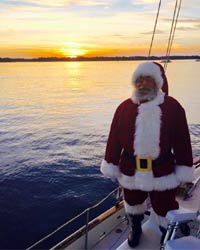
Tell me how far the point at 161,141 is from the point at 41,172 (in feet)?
28.4

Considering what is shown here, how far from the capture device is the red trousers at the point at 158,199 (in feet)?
10.5

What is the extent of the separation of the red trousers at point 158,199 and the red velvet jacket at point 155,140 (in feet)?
0.33

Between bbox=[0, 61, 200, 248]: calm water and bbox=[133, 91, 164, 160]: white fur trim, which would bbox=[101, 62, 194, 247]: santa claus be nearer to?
bbox=[133, 91, 164, 160]: white fur trim

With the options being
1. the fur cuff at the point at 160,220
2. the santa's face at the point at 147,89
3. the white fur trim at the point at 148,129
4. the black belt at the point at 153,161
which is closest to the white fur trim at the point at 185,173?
the black belt at the point at 153,161

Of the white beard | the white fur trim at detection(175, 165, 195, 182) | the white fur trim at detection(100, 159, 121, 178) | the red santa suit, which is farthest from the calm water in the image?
the white beard

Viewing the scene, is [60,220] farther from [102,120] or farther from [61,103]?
[61,103]

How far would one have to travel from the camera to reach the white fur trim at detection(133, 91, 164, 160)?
3.00m

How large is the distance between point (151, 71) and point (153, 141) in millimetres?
625

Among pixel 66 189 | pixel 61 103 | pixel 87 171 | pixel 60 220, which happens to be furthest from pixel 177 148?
pixel 61 103

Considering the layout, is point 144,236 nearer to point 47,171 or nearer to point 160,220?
point 160,220

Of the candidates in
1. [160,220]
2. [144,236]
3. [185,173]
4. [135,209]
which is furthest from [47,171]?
[185,173]

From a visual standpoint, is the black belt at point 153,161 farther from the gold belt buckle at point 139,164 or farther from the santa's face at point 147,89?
the santa's face at point 147,89

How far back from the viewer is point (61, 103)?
31297mm

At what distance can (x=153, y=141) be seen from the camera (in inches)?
118
